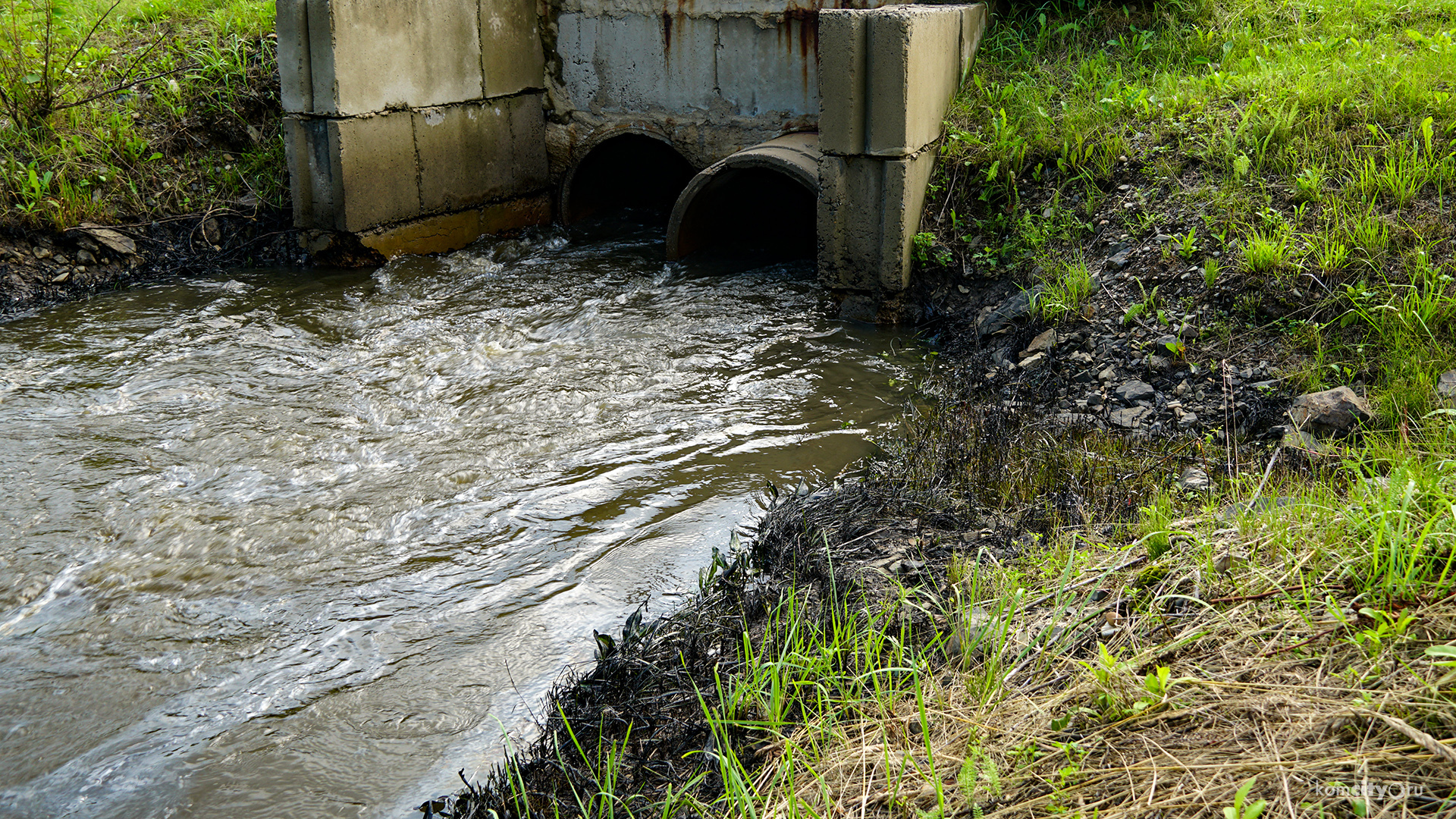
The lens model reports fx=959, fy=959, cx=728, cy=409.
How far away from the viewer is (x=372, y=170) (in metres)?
6.50

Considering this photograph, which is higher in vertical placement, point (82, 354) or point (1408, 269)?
point (1408, 269)

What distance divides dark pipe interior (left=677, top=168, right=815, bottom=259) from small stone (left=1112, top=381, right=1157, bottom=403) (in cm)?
312

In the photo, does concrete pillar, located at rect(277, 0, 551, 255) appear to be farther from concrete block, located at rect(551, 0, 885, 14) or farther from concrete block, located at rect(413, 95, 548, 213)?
concrete block, located at rect(551, 0, 885, 14)

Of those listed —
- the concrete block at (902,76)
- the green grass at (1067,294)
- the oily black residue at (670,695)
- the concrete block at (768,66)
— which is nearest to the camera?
the oily black residue at (670,695)

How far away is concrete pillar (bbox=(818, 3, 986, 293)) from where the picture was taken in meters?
5.16

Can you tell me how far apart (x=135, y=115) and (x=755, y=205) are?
453cm

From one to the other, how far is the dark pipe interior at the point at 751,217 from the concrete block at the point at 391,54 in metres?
1.92

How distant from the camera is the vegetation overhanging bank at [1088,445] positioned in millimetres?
1929

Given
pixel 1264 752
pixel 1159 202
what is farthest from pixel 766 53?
pixel 1264 752

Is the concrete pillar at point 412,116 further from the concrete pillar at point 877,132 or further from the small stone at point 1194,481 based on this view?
the small stone at point 1194,481

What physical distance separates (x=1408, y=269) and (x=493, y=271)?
5300 mm

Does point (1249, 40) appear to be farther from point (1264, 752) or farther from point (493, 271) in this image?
point (1264, 752)

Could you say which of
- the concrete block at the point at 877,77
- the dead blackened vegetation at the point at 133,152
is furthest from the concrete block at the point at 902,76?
the dead blackened vegetation at the point at 133,152

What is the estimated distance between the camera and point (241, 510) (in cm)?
371
